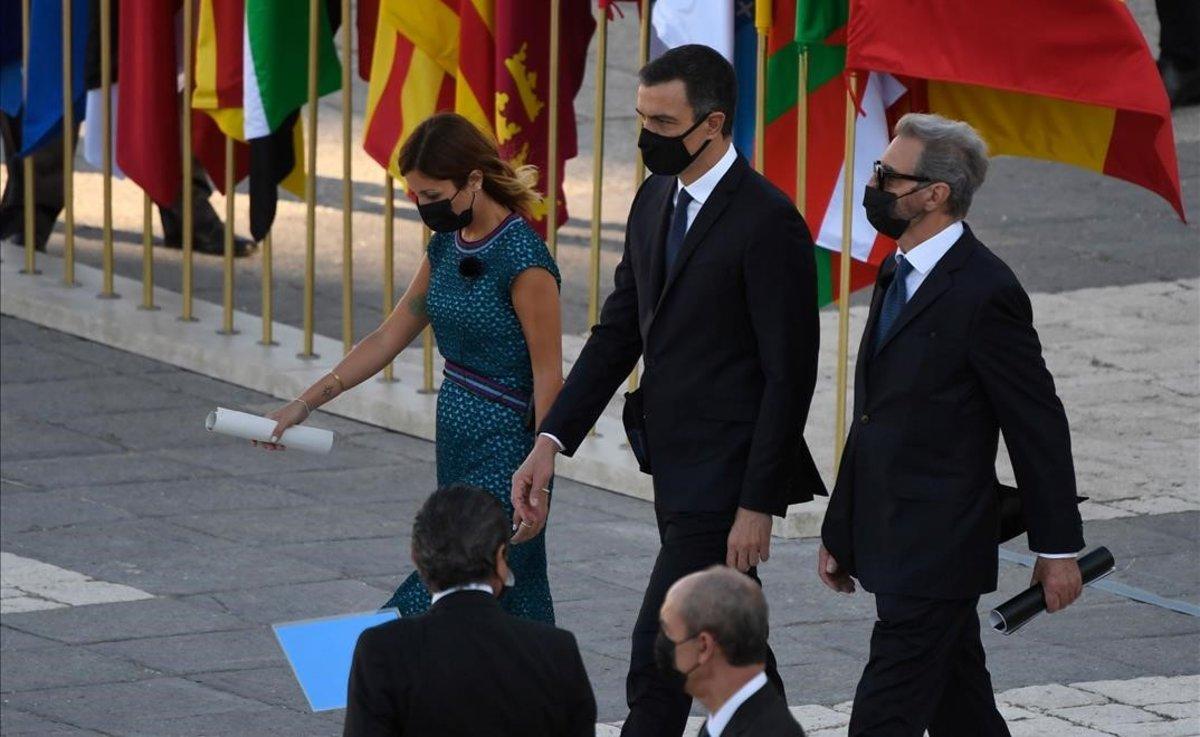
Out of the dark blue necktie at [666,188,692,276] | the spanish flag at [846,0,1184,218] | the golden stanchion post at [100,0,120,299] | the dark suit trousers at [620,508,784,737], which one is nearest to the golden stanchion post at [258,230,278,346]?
the golden stanchion post at [100,0,120,299]

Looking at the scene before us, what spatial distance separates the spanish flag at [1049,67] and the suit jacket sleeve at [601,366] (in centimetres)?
268

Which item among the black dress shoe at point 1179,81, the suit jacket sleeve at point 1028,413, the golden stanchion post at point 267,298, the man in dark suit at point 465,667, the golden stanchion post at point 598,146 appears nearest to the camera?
the man in dark suit at point 465,667

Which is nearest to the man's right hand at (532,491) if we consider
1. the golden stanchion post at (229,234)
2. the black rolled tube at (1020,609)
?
the black rolled tube at (1020,609)

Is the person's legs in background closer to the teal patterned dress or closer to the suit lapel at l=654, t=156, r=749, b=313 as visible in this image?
the teal patterned dress

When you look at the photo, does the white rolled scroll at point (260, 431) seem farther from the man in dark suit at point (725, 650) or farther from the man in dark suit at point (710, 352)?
the man in dark suit at point (725, 650)

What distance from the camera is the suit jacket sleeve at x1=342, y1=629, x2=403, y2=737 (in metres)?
3.98

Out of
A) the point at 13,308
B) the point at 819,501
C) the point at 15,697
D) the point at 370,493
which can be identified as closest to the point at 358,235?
the point at 13,308

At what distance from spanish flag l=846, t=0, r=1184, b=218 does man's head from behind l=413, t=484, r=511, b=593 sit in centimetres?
437

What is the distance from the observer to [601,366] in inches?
232

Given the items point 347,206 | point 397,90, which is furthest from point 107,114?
point 397,90

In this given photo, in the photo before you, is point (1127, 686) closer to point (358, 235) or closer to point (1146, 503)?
point (1146, 503)

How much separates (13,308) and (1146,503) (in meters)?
6.26

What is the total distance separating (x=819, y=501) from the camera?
Result: 29.9ft

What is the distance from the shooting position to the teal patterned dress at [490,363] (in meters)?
6.05
